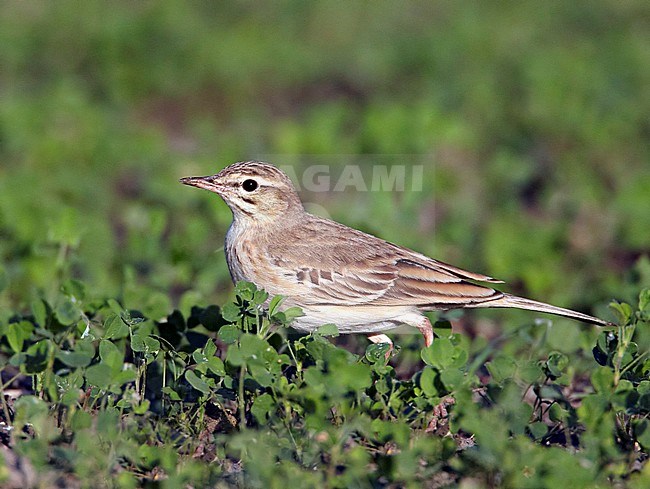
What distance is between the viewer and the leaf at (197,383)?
5234 millimetres

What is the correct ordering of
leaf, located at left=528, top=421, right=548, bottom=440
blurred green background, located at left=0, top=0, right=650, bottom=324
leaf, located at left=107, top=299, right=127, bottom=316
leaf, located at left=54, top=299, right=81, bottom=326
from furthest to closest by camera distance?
1. blurred green background, located at left=0, top=0, right=650, bottom=324
2. leaf, located at left=107, top=299, right=127, bottom=316
3. leaf, located at left=54, top=299, right=81, bottom=326
4. leaf, located at left=528, top=421, right=548, bottom=440

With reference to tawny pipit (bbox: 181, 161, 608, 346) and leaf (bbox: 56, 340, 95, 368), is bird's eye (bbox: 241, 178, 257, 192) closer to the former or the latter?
tawny pipit (bbox: 181, 161, 608, 346)

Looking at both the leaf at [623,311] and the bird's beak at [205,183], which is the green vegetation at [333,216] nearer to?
the leaf at [623,311]

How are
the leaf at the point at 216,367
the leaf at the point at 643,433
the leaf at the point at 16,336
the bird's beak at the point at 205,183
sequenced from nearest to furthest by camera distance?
1. the leaf at the point at 643,433
2. the leaf at the point at 216,367
3. the leaf at the point at 16,336
4. the bird's beak at the point at 205,183

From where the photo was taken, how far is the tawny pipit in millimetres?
6172

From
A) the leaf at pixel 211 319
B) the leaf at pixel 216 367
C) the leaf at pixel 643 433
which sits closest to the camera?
the leaf at pixel 643 433

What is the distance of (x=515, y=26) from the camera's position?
16.6m

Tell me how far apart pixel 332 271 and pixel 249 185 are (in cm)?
79

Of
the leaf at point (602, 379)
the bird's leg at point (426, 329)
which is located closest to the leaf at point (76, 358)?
the bird's leg at point (426, 329)

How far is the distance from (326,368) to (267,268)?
48.4 inches

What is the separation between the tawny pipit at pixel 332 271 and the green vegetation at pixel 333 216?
295mm

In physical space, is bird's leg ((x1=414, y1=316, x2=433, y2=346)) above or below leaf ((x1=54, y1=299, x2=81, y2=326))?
below

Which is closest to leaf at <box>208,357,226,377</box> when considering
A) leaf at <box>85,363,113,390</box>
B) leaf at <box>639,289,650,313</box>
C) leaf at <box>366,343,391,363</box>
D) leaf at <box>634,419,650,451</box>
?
leaf at <box>85,363,113,390</box>

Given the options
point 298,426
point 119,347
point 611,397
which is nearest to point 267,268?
point 119,347
